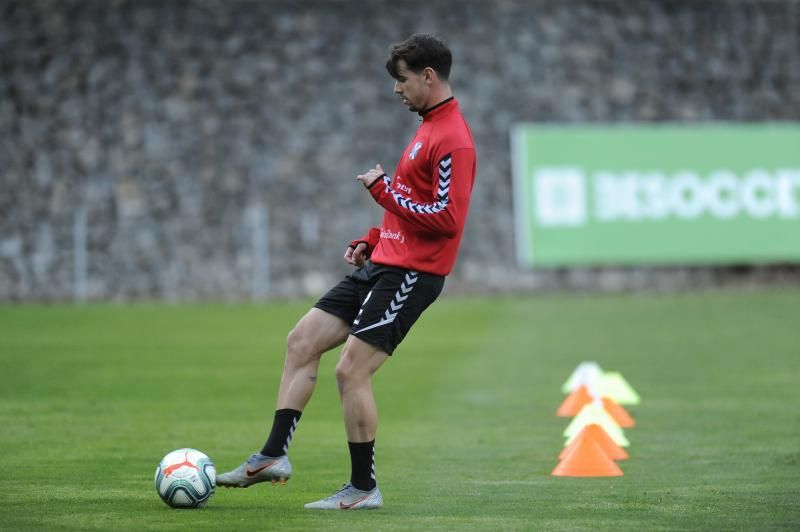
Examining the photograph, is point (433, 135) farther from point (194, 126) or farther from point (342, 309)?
point (194, 126)

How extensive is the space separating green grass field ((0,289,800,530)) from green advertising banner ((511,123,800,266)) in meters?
4.78

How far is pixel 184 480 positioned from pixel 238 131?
834 inches

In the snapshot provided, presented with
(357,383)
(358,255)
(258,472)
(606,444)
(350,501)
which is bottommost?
(606,444)

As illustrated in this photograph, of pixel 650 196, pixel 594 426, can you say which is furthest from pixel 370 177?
pixel 650 196

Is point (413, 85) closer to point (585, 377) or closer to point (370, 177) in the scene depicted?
point (370, 177)

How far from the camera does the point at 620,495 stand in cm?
791

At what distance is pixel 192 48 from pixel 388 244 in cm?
2123

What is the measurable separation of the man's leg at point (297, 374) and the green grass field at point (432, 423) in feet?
0.80

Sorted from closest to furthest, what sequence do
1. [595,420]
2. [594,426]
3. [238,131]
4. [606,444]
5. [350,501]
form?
[350,501] → [594,426] → [606,444] → [595,420] → [238,131]

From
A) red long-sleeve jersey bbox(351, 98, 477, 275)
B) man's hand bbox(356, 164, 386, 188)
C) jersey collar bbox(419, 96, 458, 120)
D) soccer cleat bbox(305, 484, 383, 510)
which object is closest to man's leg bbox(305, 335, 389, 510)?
soccer cleat bbox(305, 484, 383, 510)

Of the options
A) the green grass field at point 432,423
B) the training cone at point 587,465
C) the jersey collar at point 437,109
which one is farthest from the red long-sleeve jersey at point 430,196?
the training cone at point 587,465

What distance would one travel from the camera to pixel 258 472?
7.49 meters

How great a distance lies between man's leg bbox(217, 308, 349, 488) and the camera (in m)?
7.55

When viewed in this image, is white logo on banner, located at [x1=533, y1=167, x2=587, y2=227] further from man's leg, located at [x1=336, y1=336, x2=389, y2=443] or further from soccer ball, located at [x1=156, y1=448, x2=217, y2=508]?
soccer ball, located at [x1=156, y1=448, x2=217, y2=508]
